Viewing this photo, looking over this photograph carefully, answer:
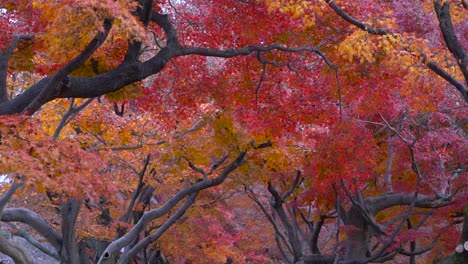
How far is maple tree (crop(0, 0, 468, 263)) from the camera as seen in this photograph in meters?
7.37

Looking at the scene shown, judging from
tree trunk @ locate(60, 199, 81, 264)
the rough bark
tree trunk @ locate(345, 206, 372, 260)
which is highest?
tree trunk @ locate(60, 199, 81, 264)

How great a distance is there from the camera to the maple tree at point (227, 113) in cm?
737

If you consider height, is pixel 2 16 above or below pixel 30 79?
below

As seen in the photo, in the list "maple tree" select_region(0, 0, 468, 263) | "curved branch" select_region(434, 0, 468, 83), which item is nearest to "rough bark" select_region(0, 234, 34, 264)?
"maple tree" select_region(0, 0, 468, 263)

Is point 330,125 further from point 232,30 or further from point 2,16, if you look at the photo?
point 2,16

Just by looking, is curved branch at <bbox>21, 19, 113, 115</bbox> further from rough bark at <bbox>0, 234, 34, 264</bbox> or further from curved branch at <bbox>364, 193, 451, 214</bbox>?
curved branch at <bbox>364, 193, 451, 214</bbox>

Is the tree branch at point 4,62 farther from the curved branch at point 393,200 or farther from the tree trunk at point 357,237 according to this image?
the tree trunk at point 357,237

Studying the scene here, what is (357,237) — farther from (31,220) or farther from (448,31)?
(448,31)

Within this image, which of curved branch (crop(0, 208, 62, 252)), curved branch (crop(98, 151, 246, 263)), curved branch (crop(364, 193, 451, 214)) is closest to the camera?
curved branch (crop(98, 151, 246, 263))

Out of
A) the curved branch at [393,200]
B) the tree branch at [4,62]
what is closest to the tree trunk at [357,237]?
the curved branch at [393,200]

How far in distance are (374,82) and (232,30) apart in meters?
2.97

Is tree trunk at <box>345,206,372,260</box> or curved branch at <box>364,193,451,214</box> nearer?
curved branch at <box>364,193,451,214</box>

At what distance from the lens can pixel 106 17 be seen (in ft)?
21.6

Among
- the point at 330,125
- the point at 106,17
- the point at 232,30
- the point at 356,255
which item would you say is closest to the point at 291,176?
the point at 356,255
